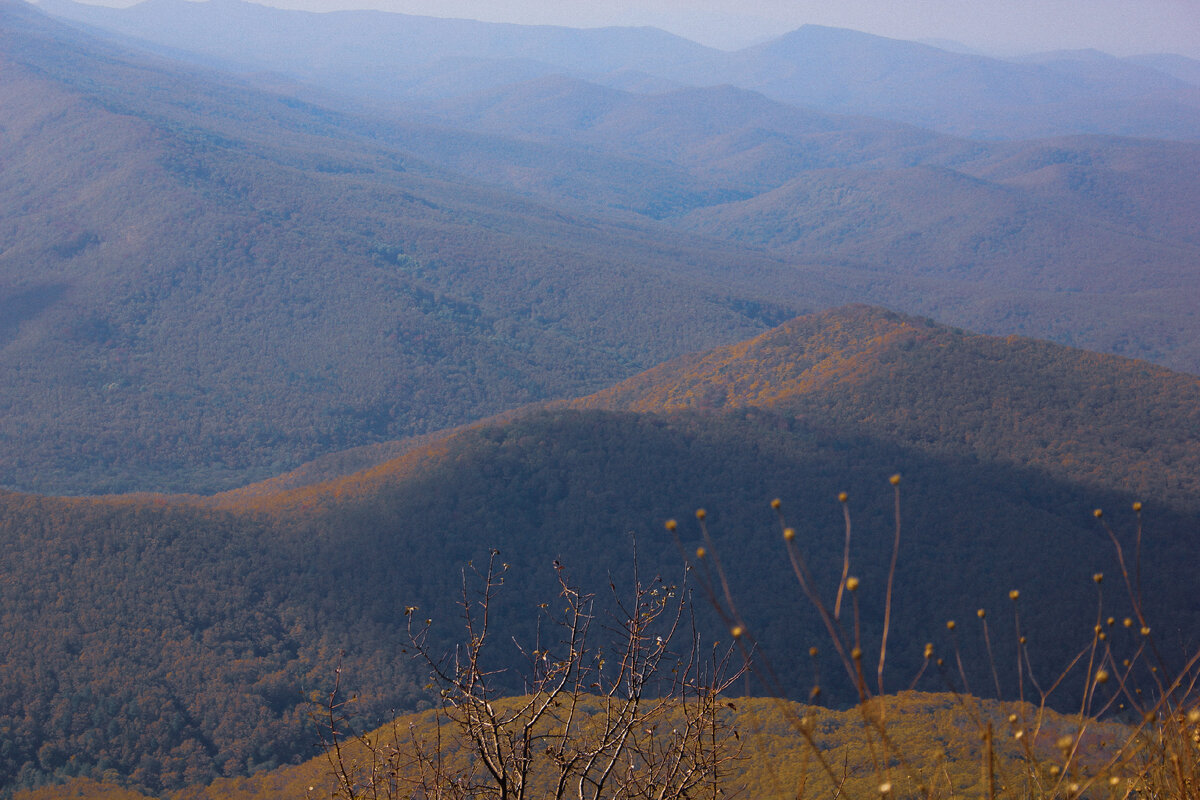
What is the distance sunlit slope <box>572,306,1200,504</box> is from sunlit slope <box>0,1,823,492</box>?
55.7 meters

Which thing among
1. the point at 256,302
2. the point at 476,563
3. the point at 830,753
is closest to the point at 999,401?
the point at 830,753

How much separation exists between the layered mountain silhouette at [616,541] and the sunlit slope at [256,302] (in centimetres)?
4458

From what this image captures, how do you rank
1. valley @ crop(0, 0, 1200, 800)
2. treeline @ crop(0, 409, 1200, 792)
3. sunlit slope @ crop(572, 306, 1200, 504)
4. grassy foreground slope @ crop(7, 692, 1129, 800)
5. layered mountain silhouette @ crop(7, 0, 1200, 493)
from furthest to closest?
layered mountain silhouette @ crop(7, 0, 1200, 493) → sunlit slope @ crop(572, 306, 1200, 504) → treeline @ crop(0, 409, 1200, 792) → valley @ crop(0, 0, 1200, 800) → grassy foreground slope @ crop(7, 692, 1129, 800)

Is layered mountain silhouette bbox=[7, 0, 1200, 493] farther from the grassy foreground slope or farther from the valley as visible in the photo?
the grassy foreground slope

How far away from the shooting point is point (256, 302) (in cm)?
12181

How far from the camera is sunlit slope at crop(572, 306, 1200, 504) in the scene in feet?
159

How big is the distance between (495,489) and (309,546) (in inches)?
389

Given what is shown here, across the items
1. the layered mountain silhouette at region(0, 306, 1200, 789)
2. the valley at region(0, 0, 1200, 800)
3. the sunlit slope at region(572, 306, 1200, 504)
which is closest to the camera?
the valley at region(0, 0, 1200, 800)

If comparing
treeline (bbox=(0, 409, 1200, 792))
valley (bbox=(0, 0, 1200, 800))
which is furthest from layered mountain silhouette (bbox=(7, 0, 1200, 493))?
treeline (bbox=(0, 409, 1200, 792))

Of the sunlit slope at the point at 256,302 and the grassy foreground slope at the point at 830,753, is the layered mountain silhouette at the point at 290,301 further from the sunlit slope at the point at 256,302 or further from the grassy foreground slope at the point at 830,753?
the grassy foreground slope at the point at 830,753

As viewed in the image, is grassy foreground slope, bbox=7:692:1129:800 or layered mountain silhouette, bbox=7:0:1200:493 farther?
layered mountain silhouette, bbox=7:0:1200:493


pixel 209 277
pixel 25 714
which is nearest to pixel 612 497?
pixel 25 714

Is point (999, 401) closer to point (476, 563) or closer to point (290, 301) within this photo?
point (476, 563)

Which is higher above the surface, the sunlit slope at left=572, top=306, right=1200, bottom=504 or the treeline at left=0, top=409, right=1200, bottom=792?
the sunlit slope at left=572, top=306, right=1200, bottom=504
